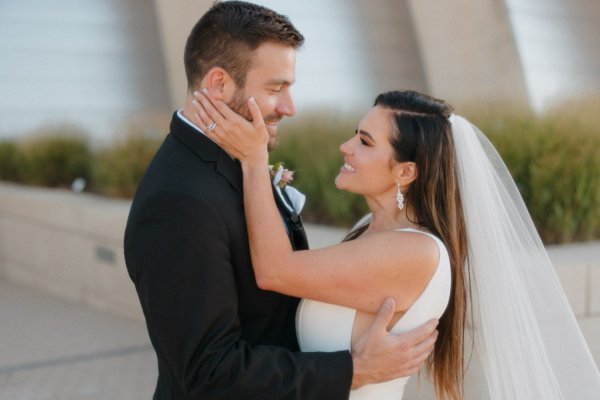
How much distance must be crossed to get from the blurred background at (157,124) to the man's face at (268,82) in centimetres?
226

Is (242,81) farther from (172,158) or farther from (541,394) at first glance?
(541,394)

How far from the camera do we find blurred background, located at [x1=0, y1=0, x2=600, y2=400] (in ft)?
17.3

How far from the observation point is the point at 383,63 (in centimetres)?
1332

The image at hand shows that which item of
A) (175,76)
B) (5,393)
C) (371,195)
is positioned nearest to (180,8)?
(175,76)

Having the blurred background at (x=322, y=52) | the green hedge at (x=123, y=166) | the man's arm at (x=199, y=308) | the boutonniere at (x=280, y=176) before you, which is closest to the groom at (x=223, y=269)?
the man's arm at (x=199, y=308)

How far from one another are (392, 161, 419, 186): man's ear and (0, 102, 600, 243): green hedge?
2.82 m

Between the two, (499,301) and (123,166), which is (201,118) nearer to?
(499,301)

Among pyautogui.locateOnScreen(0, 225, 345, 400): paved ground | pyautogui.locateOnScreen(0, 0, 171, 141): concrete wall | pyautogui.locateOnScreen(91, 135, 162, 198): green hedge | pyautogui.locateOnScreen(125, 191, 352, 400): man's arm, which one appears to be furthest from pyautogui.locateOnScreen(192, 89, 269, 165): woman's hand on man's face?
pyautogui.locateOnScreen(0, 0, 171, 141): concrete wall

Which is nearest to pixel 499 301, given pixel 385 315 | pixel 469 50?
pixel 385 315

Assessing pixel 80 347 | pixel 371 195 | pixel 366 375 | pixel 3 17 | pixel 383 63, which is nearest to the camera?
pixel 366 375

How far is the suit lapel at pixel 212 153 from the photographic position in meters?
2.16

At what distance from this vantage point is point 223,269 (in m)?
1.98

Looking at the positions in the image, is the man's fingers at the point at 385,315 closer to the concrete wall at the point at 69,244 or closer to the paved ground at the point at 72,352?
the paved ground at the point at 72,352

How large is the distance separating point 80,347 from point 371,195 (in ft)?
13.7
